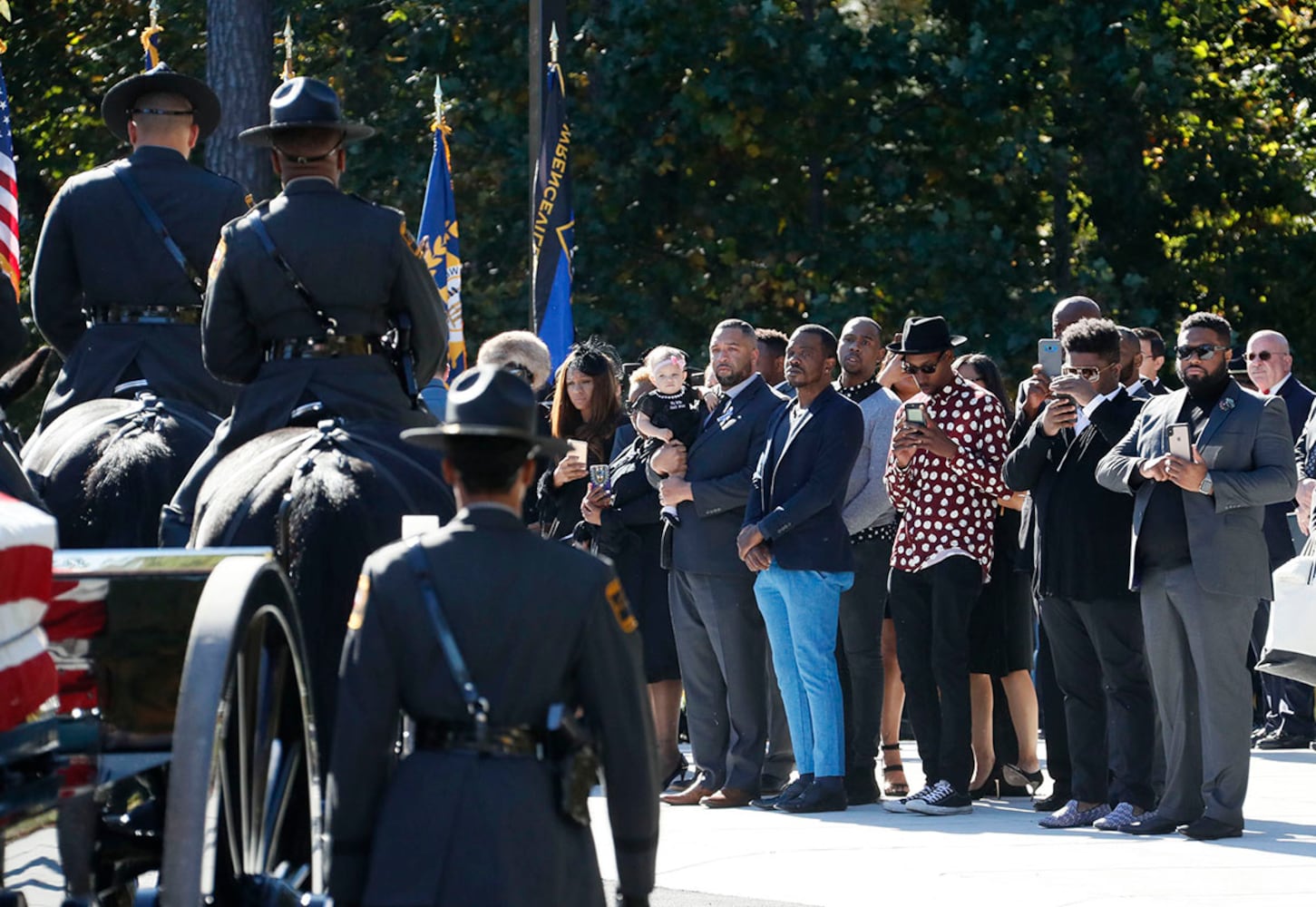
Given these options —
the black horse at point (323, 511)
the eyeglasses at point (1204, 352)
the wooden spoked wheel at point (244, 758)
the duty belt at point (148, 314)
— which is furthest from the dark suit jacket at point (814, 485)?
the wooden spoked wheel at point (244, 758)

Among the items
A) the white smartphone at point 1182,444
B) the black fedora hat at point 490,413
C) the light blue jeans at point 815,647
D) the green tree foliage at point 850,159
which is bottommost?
the light blue jeans at point 815,647

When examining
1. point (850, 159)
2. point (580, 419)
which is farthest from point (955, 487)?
point (850, 159)

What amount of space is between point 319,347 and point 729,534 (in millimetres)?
4757

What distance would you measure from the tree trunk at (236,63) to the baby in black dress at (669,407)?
857cm

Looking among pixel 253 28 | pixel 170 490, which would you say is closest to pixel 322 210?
pixel 170 490

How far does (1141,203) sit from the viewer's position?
2327 centimetres

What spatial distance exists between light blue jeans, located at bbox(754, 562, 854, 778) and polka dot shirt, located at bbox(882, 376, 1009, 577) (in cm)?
41

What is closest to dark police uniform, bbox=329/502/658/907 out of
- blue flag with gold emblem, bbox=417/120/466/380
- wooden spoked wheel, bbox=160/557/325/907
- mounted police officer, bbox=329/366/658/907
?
mounted police officer, bbox=329/366/658/907

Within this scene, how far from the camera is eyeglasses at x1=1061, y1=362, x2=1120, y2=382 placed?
10391 millimetres

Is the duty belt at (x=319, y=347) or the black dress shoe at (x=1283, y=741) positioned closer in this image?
the duty belt at (x=319, y=347)

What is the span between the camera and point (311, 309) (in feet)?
22.9

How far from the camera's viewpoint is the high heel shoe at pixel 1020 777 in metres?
11.7

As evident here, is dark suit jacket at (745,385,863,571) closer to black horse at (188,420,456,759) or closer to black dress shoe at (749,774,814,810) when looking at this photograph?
black dress shoe at (749,774,814,810)

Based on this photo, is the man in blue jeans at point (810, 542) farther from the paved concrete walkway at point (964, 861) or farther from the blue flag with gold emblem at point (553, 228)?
the blue flag with gold emblem at point (553, 228)
